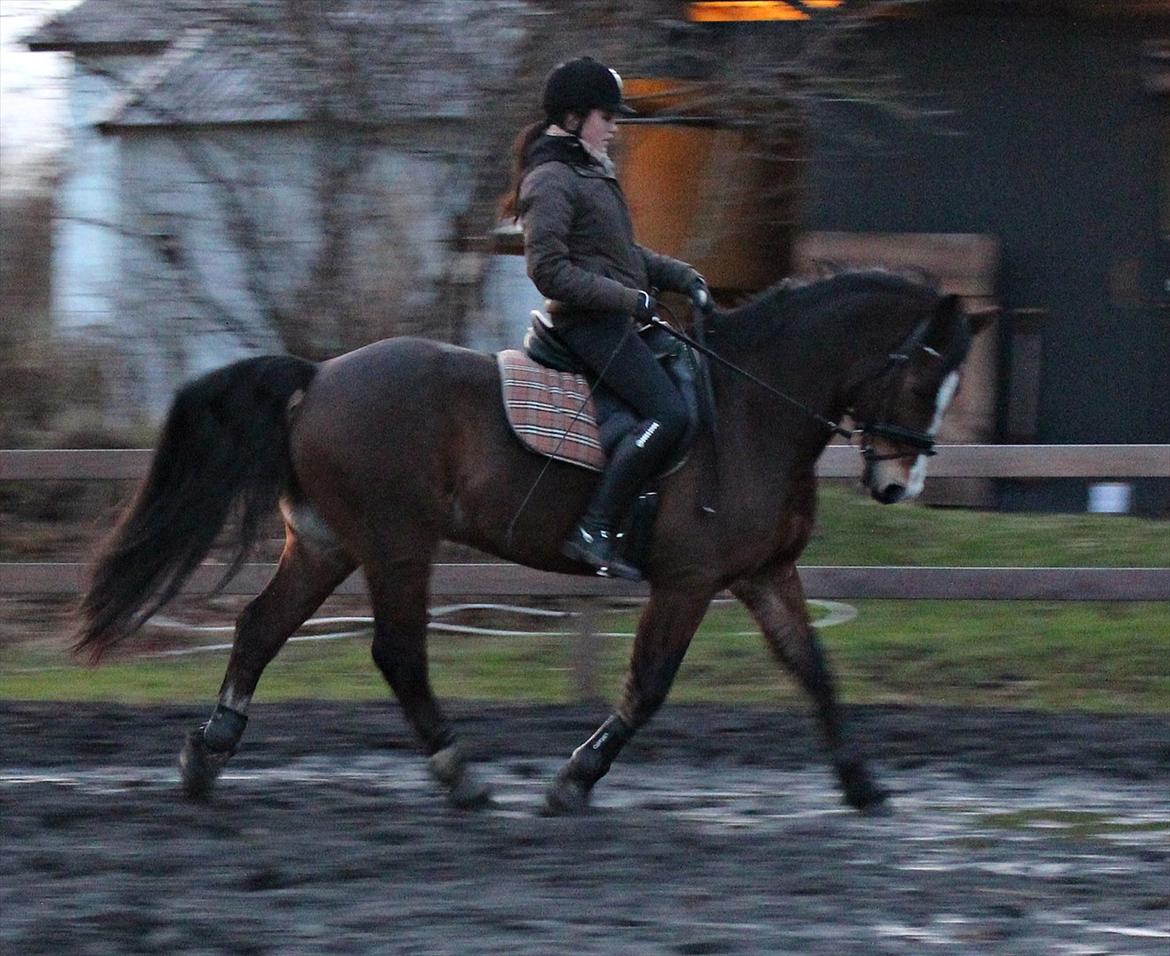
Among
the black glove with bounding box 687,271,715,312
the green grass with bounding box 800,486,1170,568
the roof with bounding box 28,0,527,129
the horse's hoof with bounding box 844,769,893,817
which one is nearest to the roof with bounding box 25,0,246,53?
the roof with bounding box 28,0,527,129

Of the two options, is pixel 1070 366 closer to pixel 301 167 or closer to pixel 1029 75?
pixel 1029 75

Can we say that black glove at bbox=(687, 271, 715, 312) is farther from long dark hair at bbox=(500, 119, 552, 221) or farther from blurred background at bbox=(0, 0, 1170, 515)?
blurred background at bbox=(0, 0, 1170, 515)

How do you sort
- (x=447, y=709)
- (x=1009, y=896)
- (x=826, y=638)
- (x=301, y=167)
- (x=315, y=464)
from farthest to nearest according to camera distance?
(x=301, y=167), (x=826, y=638), (x=447, y=709), (x=315, y=464), (x=1009, y=896)

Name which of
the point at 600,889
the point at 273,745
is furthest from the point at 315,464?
the point at 600,889

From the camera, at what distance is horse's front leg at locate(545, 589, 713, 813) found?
5773mm

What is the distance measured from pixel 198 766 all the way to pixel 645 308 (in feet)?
7.17

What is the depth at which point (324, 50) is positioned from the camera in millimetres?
9164

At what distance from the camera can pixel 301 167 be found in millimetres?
9641

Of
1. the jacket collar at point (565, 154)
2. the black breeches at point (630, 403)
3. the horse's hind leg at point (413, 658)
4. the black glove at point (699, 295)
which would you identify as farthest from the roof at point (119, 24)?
the horse's hind leg at point (413, 658)

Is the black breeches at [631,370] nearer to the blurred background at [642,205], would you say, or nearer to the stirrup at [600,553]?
the stirrup at [600,553]

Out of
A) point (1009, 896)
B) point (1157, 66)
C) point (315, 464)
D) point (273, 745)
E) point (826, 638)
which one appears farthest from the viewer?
point (1157, 66)

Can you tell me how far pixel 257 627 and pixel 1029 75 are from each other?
7821mm

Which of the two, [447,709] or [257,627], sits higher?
[257,627]

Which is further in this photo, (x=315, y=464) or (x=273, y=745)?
(x=273, y=745)
